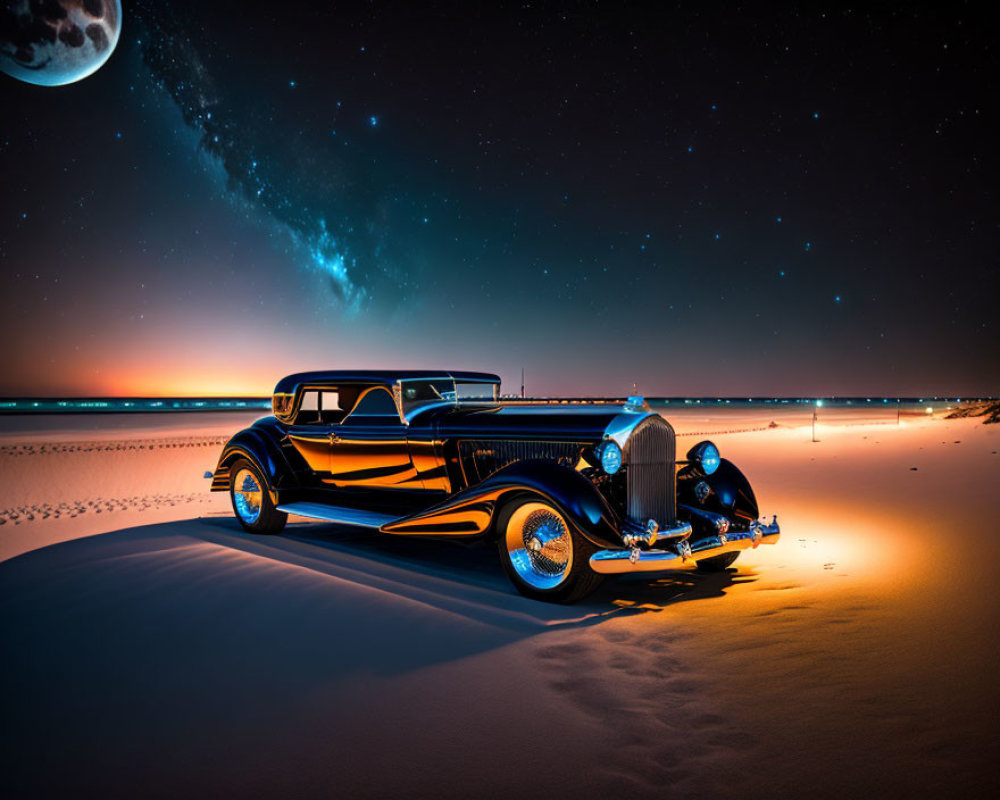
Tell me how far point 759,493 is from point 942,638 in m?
6.89

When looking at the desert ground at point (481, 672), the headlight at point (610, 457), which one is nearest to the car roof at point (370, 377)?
the desert ground at point (481, 672)

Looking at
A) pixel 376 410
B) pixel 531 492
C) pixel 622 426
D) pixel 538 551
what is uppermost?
pixel 376 410

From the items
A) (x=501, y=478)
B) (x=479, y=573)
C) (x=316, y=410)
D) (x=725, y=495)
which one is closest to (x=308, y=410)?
(x=316, y=410)

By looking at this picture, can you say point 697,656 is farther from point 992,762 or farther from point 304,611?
point 304,611

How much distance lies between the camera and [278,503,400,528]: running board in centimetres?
683

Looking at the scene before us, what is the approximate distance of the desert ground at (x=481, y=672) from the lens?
2836mm

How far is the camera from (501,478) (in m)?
5.56

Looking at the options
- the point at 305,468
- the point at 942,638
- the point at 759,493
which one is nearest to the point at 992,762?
the point at 942,638

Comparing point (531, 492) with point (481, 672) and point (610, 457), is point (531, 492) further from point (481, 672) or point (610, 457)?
point (481, 672)

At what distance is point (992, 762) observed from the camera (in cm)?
284

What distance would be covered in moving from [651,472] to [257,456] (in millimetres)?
4890

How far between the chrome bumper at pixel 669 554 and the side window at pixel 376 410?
2.91 metres

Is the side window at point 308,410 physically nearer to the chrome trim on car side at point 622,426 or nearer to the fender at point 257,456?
the fender at point 257,456

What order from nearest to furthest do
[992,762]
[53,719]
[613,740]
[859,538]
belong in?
[992,762] → [613,740] → [53,719] → [859,538]
